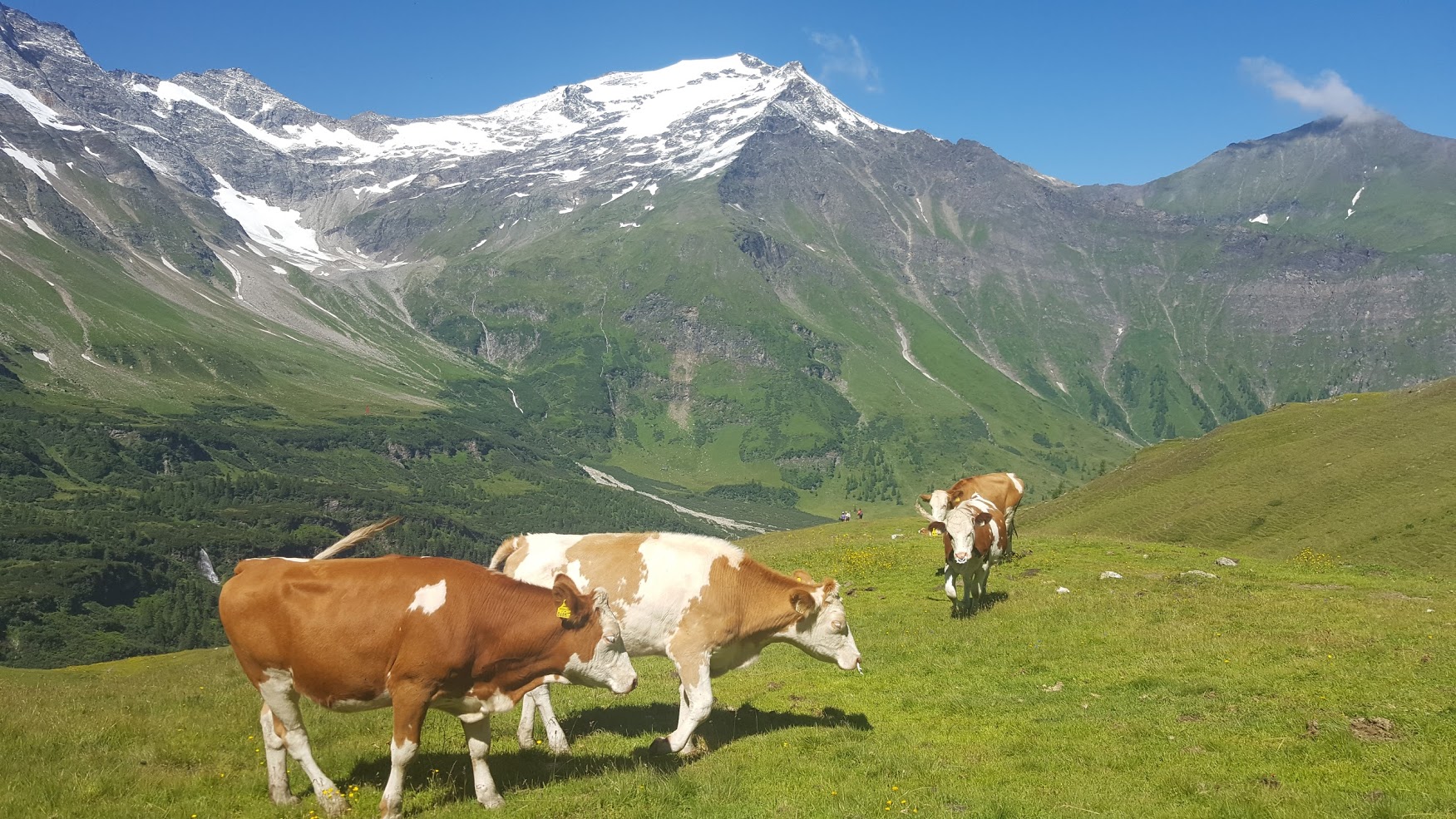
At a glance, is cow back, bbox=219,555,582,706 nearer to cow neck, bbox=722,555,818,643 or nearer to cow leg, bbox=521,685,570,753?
cow leg, bbox=521,685,570,753

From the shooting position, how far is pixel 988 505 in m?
32.9

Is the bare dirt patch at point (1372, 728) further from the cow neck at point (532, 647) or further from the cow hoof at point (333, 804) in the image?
the cow hoof at point (333, 804)

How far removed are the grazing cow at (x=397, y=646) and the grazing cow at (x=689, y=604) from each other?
97.9 inches

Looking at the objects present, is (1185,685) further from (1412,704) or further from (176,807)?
(176,807)

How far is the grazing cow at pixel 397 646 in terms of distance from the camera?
13258 mm

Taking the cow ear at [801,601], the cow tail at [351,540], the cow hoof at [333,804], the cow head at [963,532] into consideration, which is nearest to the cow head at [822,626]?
the cow ear at [801,601]

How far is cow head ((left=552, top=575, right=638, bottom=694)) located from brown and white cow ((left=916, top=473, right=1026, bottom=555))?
2189 cm

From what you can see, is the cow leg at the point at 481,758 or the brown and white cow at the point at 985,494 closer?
the cow leg at the point at 481,758

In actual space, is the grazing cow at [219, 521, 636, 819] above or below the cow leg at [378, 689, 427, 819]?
above

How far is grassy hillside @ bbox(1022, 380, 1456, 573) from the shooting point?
62344mm

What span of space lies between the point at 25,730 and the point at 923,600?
26426 mm

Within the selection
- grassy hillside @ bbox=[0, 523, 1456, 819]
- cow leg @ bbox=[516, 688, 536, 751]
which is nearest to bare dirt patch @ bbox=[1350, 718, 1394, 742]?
grassy hillside @ bbox=[0, 523, 1456, 819]

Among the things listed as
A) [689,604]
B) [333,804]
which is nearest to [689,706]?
[689,604]

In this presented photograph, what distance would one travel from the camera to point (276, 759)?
14.0 metres
